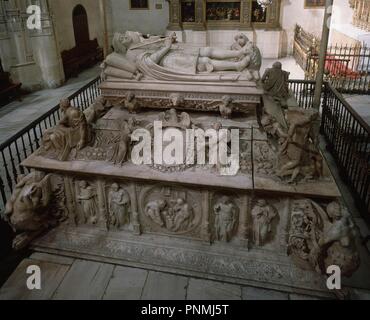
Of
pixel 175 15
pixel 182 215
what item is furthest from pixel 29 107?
pixel 175 15

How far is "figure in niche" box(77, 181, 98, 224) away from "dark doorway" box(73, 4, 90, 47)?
937 cm

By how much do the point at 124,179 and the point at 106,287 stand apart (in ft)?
3.56

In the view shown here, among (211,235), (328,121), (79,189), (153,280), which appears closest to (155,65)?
(79,189)

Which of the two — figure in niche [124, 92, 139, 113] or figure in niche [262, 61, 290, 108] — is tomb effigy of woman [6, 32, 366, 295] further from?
figure in niche [262, 61, 290, 108]

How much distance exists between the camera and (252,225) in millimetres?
3629

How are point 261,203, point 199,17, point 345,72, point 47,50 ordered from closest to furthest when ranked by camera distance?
point 261,203
point 345,72
point 47,50
point 199,17

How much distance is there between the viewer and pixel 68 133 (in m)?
3.91

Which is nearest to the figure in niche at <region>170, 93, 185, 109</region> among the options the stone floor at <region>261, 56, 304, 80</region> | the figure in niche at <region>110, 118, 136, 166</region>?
the figure in niche at <region>110, 118, 136, 166</region>

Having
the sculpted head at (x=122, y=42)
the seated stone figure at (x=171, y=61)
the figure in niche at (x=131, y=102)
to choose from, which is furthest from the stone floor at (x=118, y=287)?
the sculpted head at (x=122, y=42)

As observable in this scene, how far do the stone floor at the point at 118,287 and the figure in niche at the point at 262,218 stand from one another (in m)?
0.53

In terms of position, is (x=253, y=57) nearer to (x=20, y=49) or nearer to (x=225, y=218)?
(x=225, y=218)

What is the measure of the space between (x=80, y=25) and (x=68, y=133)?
9.51m

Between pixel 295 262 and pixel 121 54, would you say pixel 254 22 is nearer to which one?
pixel 121 54

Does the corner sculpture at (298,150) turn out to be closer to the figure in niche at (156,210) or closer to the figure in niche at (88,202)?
the figure in niche at (156,210)
